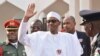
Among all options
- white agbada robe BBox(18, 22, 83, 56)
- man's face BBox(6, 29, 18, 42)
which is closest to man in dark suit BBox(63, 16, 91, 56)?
white agbada robe BBox(18, 22, 83, 56)

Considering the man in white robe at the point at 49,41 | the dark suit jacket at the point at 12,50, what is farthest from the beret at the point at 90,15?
the dark suit jacket at the point at 12,50

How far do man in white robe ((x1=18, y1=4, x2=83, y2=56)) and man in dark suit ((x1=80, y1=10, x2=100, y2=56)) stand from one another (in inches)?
58.7

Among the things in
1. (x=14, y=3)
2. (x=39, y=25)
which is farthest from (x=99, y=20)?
(x=14, y=3)

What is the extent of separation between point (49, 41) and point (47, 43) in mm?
45

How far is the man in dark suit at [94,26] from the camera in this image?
4229 millimetres

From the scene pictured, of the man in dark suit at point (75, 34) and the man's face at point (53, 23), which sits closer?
the man's face at point (53, 23)

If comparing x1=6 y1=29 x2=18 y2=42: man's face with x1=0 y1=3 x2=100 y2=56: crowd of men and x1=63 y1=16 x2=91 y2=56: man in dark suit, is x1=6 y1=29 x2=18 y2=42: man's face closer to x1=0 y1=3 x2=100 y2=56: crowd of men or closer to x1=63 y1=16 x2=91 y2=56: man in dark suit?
x1=0 y1=3 x2=100 y2=56: crowd of men

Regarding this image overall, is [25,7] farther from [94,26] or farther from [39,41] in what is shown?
[94,26]

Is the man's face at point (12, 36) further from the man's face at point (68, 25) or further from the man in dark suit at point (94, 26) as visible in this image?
the man in dark suit at point (94, 26)

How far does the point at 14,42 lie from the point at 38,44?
0.77 meters

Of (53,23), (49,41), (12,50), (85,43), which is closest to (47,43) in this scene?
(49,41)

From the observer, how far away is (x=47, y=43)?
6.03 m

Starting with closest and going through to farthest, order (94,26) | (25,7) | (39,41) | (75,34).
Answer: (94,26), (39,41), (75,34), (25,7)

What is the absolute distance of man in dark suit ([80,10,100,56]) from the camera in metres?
4.23
